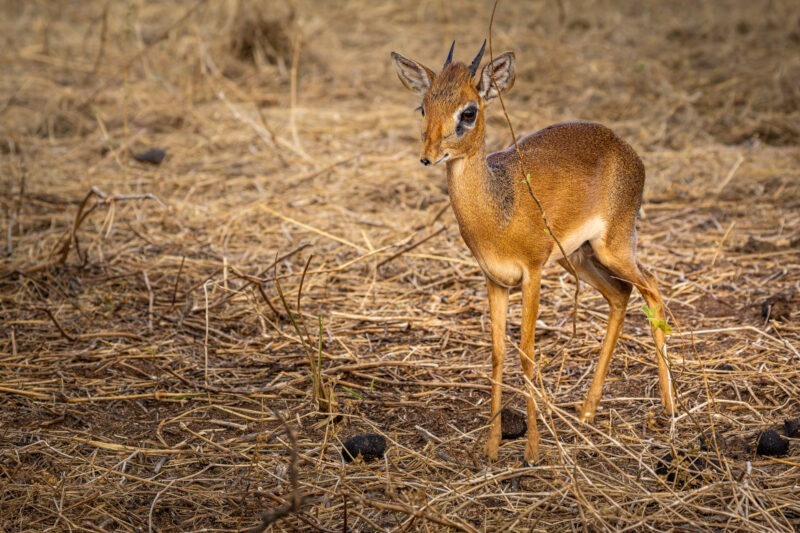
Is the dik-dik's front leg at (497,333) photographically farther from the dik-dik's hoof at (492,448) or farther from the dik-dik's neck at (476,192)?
the dik-dik's neck at (476,192)

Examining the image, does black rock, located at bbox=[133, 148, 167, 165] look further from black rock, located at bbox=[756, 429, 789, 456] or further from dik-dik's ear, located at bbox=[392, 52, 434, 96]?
black rock, located at bbox=[756, 429, 789, 456]

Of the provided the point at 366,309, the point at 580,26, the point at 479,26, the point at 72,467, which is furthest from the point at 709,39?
the point at 72,467

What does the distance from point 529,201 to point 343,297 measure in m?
1.88

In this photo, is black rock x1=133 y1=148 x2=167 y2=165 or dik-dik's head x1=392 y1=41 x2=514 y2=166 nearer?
dik-dik's head x1=392 y1=41 x2=514 y2=166

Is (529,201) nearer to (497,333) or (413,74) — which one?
(497,333)

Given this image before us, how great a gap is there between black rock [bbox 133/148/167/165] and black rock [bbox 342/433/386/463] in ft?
14.4

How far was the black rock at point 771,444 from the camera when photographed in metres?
3.66

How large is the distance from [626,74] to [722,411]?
5.89 metres

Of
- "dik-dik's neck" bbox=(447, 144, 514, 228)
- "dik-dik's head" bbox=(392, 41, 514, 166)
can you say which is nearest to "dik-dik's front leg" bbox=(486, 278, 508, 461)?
"dik-dik's neck" bbox=(447, 144, 514, 228)

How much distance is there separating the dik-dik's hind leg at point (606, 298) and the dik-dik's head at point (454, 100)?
1.04 m

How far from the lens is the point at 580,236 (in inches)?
159

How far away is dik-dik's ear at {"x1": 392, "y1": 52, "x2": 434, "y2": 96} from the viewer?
12.1 feet

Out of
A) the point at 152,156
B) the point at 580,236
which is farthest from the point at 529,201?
the point at 152,156

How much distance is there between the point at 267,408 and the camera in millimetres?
4289
